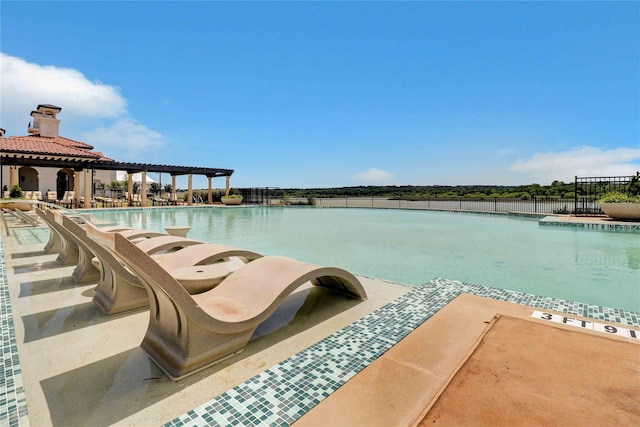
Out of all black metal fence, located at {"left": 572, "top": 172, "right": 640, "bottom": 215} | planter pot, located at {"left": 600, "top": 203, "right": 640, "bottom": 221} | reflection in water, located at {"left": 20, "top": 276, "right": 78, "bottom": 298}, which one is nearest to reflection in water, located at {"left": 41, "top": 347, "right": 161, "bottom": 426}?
reflection in water, located at {"left": 20, "top": 276, "right": 78, "bottom": 298}

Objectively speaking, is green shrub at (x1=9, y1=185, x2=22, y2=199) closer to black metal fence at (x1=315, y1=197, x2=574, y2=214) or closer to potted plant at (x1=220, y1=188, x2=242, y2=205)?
potted plant at (x1=220, y1=188, x2=242, y2=205)

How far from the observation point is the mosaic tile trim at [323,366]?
1617mm

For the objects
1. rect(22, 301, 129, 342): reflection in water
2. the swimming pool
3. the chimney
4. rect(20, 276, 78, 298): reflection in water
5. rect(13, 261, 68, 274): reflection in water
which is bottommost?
the swimming pool

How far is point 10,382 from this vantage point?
1.86m

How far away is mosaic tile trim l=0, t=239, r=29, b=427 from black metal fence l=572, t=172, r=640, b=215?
1800cm

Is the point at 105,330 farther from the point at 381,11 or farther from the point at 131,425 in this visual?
the point at 381,11

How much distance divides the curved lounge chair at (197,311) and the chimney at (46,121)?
102 feet

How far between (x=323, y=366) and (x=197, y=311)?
2.95 ft

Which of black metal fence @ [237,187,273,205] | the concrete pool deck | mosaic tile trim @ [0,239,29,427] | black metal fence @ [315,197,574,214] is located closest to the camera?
mosaic tile trim @ [0,239,29,427]

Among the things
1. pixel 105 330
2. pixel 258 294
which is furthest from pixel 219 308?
pixel 105 330

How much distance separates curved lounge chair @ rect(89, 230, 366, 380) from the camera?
1.80m

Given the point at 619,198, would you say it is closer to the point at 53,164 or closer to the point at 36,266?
the point at 36,266

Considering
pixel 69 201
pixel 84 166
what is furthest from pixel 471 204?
pixel 69 201

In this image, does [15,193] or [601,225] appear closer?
[601,225]
